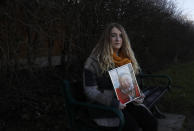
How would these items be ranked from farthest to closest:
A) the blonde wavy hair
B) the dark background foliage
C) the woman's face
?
the dark background foliage < the woman's face < the blonde wavy hair

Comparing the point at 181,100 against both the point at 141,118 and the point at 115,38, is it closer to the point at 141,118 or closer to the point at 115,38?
the point at 141,118

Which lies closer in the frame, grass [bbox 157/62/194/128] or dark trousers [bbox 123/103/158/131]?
dark trousers [bbox 123/103/158/131]

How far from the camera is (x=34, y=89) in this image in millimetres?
4145

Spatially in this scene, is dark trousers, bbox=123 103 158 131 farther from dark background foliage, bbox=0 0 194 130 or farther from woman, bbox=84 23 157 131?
dark background foliage, bbox=0 0 194 130

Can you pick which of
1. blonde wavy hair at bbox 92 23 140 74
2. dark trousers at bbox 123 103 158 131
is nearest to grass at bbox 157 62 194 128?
A: dark trousers at bbox 123 103 158 131

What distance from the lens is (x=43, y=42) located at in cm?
408

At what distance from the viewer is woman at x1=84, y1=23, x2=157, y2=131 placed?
2.50 meters

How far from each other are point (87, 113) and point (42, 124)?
143cm

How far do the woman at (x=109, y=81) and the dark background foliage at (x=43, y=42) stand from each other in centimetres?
137

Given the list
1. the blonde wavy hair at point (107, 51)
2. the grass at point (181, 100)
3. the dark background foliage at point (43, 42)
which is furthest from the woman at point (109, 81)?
the grass at point (181, 100)

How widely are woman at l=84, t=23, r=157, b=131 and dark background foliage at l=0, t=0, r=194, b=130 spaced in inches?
54.1

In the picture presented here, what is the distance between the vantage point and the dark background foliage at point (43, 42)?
11.9ft

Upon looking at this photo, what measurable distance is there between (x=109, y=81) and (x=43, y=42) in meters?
1.77

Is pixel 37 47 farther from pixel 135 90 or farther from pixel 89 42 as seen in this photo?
pixel 135 90
